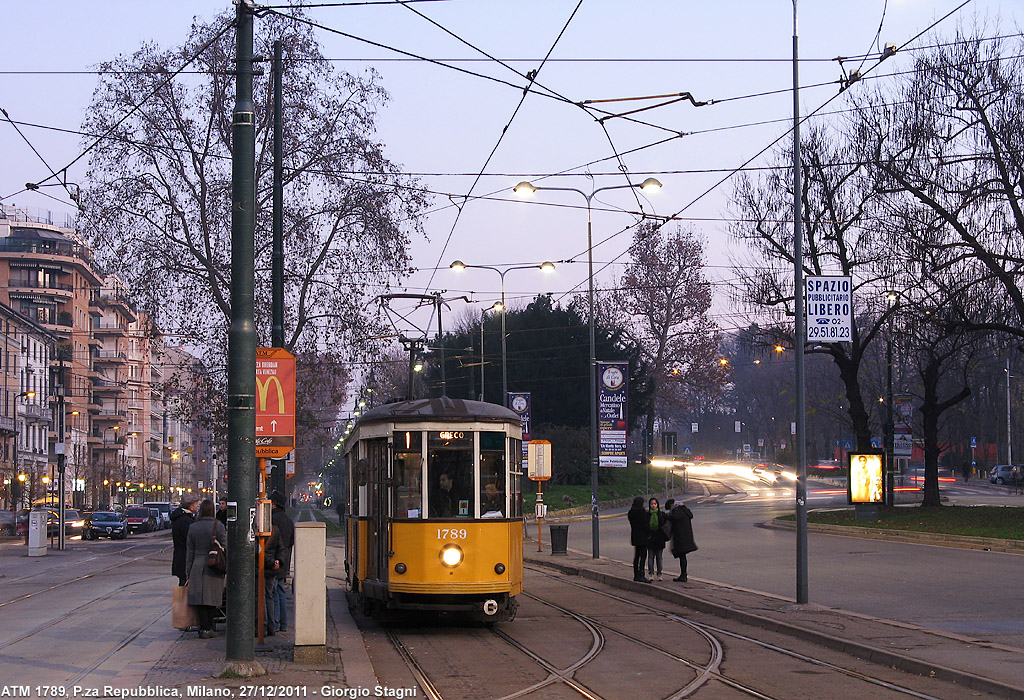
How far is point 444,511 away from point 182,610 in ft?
11.3

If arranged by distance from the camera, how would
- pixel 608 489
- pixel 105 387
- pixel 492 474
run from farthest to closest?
Answer: 1. pixel 105 387
2. pixel 608 489
3. pixel 492 474

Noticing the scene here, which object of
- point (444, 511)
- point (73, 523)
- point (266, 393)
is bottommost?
point (73, 523)

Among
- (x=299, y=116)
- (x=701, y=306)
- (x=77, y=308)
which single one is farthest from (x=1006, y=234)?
(x=77, y=308)

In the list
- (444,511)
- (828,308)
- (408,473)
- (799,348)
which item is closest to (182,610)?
(408,473)

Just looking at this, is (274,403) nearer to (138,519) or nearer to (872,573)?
(872,573)

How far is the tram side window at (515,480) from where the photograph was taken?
49.1 ft

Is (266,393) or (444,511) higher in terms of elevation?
(266,393)

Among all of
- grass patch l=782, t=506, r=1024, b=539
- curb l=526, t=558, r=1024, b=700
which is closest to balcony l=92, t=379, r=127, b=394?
grass patch l=782, t=506, r=1024, b=539

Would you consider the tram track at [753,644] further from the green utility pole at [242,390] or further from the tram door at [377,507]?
the green utility pole at [242,390]

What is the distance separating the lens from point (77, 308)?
101 m

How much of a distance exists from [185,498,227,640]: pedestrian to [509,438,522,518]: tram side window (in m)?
3.81

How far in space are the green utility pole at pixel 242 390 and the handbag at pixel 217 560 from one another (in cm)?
261

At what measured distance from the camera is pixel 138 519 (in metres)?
59.1

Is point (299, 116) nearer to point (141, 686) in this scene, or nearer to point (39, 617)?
point (39, 617)
